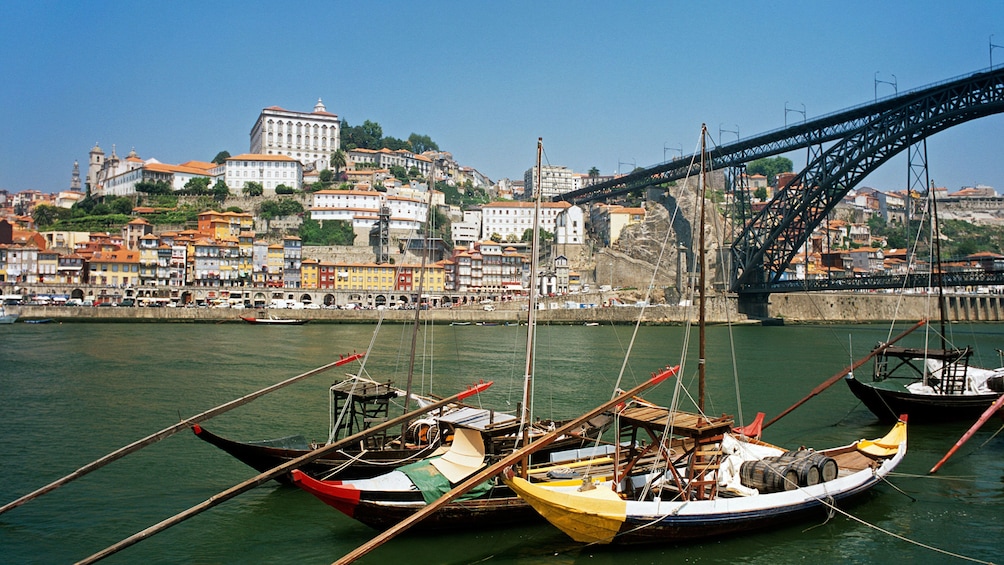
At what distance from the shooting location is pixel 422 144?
400 ft

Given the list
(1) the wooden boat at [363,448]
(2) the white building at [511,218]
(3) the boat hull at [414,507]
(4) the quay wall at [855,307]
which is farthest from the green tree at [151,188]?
(3) the boat hull at [414,507]

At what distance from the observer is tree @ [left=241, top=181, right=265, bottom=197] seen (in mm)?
81562

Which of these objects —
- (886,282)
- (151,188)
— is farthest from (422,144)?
(886,282)

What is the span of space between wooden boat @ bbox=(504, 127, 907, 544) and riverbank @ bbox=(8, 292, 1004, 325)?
38.6m

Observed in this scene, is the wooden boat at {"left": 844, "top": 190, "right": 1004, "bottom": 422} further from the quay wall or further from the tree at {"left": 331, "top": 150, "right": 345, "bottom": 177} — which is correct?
the tree at {"left": 331, "top": 150, "right": 345, "bottom": 177}

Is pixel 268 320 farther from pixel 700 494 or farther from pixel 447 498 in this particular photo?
pixel 700 494

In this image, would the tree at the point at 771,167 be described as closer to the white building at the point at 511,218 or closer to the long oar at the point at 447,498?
the white building at the point at 511,218

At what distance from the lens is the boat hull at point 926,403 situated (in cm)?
1656

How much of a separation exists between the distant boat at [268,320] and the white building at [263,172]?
107 feet

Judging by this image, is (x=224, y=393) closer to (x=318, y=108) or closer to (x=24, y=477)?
(x=24, y=477)

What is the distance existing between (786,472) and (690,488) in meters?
1.66

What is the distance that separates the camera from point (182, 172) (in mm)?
85250

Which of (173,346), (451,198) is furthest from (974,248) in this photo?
(173,346)

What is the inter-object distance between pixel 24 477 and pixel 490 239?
69.0m
